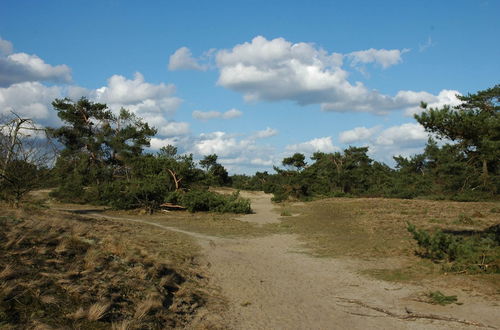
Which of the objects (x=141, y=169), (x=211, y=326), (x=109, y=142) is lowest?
(x=211, y=326)

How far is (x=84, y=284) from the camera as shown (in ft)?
20.7

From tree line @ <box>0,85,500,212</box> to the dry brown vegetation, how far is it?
283 inches

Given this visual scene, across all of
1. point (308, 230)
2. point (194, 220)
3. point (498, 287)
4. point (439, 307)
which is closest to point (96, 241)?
point (439, 307)

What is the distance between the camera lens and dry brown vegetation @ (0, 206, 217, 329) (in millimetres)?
5234

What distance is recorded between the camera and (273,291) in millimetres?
8555

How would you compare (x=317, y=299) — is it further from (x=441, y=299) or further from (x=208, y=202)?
(x=208, y=202)

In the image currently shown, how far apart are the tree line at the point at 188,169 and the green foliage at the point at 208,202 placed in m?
0.07

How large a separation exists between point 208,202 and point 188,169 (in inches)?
145

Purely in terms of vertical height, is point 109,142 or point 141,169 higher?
point 109,142

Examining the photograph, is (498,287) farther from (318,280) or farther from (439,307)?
(318,280)

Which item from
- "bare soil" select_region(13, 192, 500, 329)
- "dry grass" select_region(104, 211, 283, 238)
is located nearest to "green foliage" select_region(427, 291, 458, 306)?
"bare soil" select_region(13, 192, 500, 329)

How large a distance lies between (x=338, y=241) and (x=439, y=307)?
8.23 metres

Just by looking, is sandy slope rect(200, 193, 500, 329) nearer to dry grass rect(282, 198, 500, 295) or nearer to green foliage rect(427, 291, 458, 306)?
green foliage rect(427, 291, 458, 306)

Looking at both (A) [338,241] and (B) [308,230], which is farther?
(B) [308,230]
